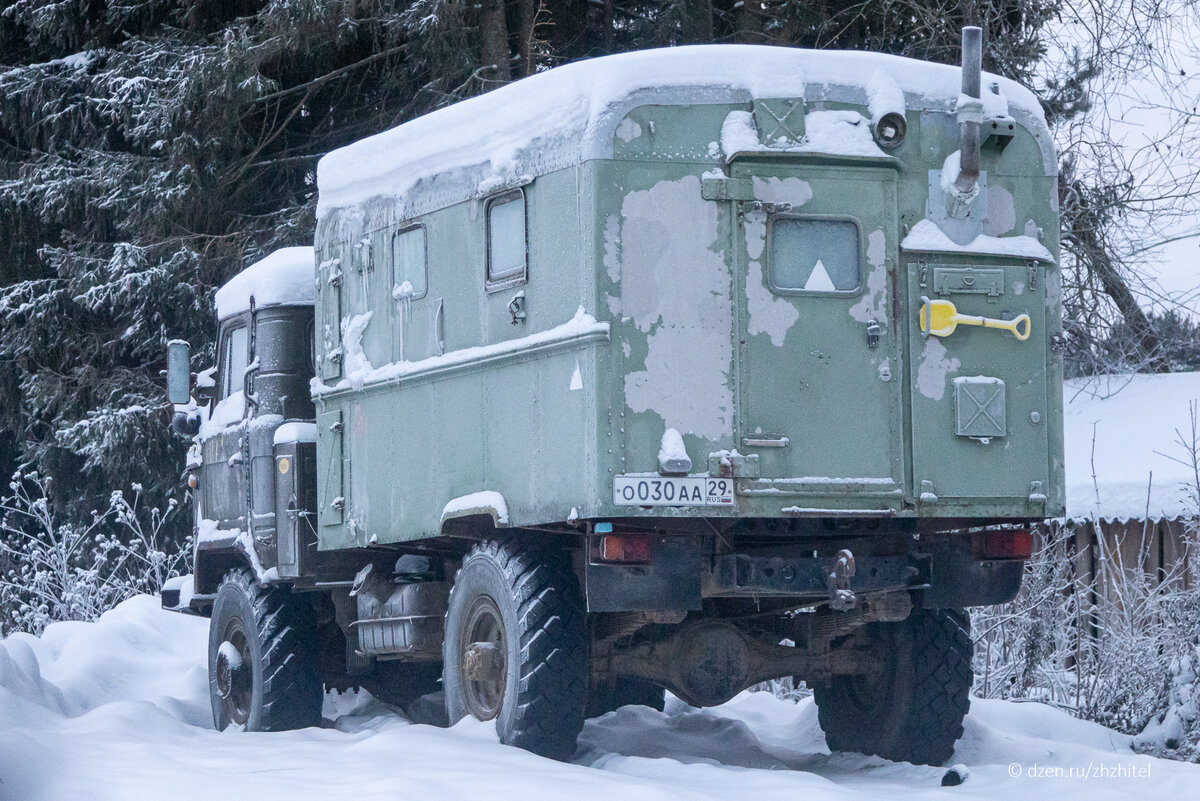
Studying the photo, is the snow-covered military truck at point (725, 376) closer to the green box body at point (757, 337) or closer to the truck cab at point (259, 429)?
the green box body at point (757, 337)

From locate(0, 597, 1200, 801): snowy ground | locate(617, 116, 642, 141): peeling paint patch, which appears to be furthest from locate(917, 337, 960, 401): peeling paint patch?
locate(0, 597, 1200, 801): snowy ground

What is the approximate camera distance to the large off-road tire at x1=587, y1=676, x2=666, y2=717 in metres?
9.02

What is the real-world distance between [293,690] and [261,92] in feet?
34.0

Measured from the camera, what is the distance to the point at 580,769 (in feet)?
23.3

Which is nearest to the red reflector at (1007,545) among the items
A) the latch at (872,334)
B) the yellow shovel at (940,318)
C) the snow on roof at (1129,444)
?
the yellow shovel at (940,318)

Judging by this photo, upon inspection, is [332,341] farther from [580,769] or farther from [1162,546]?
[1162,546]

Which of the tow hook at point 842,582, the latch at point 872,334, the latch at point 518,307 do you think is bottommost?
the tow hook at point 842,582

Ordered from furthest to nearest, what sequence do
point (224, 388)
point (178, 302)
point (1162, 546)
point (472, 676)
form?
1. point (178, 302)
2. point (1162, 546)
3. point (224, 388)
4. point (472, 676)

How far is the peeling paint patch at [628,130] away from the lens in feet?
24.7

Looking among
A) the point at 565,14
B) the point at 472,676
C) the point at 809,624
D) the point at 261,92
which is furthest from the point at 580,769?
the point at 565,14

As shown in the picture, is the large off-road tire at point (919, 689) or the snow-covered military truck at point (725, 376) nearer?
the snow-covered military truck at point (725, 376)

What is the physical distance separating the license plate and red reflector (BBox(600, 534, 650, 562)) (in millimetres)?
210

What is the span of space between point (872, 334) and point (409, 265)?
257 cm

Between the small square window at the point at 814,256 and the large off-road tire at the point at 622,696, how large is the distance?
2191mm
